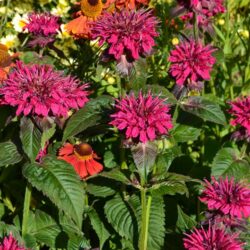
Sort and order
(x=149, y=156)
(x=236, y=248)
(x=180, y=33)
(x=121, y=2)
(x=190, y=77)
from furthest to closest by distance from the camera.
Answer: (x=180, y=33) < (x=121, y=2) < (x=190, y=77) < (x=149, y=156) < (x=236, y=248)

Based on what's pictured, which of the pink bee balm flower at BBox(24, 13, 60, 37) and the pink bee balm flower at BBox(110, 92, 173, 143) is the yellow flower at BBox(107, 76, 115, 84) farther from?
the pink bee balm flower at BBox(110, 92, 173, 143)

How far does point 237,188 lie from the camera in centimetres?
138

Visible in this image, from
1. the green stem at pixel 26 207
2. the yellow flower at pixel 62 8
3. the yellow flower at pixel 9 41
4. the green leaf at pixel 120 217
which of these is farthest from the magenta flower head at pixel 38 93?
the yellow flower at pixel 62 8

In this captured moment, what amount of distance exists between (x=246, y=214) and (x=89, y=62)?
916 mm

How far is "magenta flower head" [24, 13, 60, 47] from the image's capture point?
198 centimetres

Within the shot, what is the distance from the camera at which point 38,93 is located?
1.36 m

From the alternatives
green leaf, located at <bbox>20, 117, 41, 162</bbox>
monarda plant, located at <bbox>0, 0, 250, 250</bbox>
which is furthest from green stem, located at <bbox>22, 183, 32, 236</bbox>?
green leaf, located at <bbox>20, 117, 41, 162</bbox>

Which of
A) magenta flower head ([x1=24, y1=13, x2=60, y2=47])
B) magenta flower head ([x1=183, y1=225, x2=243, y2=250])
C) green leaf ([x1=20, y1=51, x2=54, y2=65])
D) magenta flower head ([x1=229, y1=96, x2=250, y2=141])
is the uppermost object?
magenta flower head ([x1=24, y1=13, x2=60, y2=47])

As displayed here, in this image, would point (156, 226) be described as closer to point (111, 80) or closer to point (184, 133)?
point (184, 133)

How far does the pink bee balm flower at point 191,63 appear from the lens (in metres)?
1.69

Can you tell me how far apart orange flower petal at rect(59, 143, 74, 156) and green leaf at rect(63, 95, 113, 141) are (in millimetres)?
175

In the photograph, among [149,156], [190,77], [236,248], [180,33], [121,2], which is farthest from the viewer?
[180,33]

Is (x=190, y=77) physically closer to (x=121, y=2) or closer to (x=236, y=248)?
(x=121, y=2)

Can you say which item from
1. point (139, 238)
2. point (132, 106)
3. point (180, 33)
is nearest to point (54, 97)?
point (132, 106)
